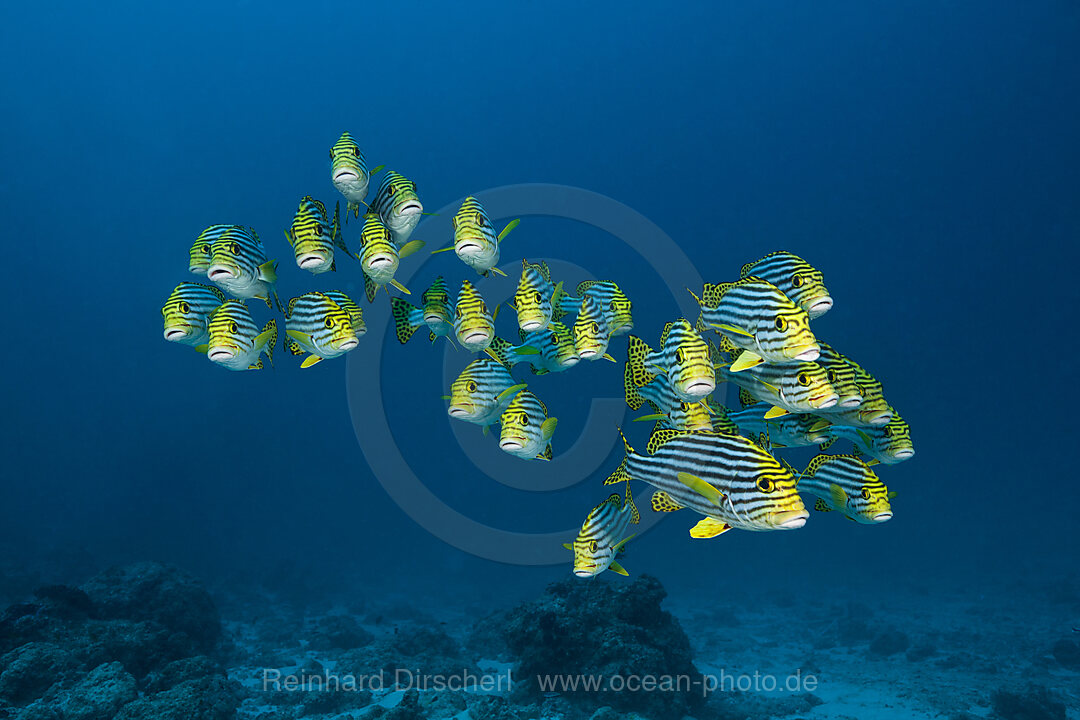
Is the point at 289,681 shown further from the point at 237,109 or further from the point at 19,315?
the point at 237,109

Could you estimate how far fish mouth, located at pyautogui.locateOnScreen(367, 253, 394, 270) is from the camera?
4.60 metres

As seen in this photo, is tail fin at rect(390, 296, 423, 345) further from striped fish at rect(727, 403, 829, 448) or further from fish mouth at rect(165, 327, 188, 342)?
striped fish at rect(727, 403, 829, 448)

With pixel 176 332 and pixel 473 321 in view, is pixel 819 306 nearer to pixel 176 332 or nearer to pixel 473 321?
pixel 473 321

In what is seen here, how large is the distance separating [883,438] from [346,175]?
17.8 ft

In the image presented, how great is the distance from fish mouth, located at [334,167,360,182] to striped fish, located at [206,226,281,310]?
1.04m

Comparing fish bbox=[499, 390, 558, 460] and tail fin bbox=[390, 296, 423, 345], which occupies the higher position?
tail fin bbox=[390, 296, 423, 345]

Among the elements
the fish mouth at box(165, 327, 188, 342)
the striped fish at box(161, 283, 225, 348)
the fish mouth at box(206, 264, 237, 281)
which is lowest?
the fish mouth at box(165, 327, 188, 342)

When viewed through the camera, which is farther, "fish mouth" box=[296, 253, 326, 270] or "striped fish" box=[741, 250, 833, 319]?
"fish mouth" box=[296, 253, 326, 270]

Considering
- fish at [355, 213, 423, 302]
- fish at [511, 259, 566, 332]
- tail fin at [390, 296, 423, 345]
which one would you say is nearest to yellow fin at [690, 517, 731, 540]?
fish at [511, 259, 566, 332]

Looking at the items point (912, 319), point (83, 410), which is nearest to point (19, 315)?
point (83, 410)

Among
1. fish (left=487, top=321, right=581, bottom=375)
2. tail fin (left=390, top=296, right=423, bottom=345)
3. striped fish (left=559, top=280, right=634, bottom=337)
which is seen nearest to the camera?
fish (left=487, top=321, right=581, bottom=375)

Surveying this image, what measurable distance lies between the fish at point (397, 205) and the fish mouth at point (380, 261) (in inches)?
23.8

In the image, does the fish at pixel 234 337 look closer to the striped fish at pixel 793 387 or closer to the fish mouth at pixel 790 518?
the striped fish at pixel 793 387

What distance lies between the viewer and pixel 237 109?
102062 mm
